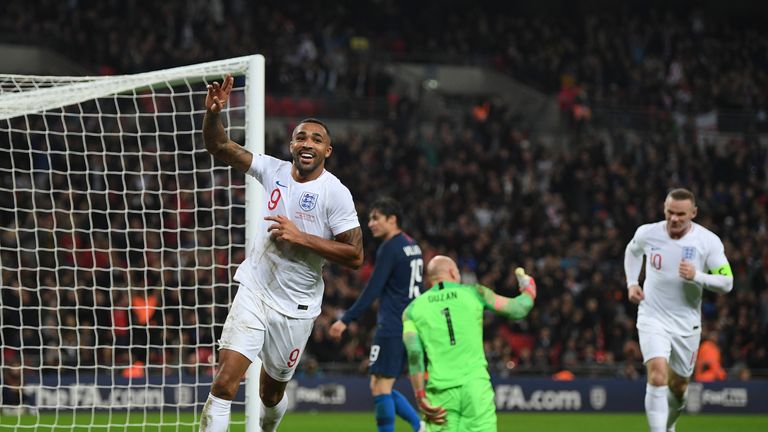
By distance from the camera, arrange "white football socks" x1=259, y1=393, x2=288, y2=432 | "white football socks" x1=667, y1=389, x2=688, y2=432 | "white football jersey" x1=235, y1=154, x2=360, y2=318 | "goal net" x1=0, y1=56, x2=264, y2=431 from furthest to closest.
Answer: "goal net" x1=0, y1=56, x2=264, y2=431, "white football socks" x1=667, y1=389, x2=688, y2=432, "white football socks" x1=259, y1=393, x2=288, y2=432, "white football jersey" x1=235, y1=154, x2=360, y2=318

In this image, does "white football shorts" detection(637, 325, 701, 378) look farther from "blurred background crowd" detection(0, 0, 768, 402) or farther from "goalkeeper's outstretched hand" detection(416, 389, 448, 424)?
"blurred background crowd" detection(0, 0, 768, 402)

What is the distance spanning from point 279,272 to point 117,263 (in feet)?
36.6

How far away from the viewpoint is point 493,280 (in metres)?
19.9

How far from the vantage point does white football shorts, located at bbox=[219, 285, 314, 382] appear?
22.6ft

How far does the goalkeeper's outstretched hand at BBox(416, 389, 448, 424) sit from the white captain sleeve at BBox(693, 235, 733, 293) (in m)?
3.37

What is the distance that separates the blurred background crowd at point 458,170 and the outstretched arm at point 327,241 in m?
8.51

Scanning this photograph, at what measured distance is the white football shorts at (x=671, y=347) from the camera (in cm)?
984

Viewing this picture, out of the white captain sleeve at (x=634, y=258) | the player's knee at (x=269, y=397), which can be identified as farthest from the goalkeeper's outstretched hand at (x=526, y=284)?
the white captain sleeve at (x=634, y=258)

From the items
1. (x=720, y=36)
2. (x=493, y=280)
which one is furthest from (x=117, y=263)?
(x=720, y=36)

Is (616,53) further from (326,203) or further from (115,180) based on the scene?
(326,203)

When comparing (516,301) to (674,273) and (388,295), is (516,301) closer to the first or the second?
(388,295)

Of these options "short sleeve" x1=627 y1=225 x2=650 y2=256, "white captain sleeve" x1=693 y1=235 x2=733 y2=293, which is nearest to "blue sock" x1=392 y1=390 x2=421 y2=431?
"short sleeve" x1=627 y1=225 x2=650 y2=256

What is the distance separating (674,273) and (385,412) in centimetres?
Result: 288

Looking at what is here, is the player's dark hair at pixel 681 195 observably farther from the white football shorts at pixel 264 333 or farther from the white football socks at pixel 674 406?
the white football shorts at pixel 264 333
